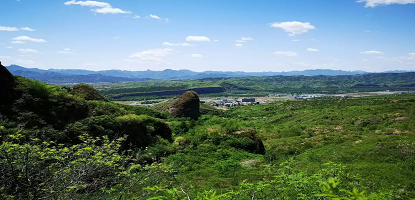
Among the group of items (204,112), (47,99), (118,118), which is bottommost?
(204,112)

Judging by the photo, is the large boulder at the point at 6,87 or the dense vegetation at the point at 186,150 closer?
the dense vegetation at the point at 186,150

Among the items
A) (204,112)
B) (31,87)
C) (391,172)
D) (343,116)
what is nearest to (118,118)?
(31,87)

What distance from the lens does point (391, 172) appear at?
46.9ft

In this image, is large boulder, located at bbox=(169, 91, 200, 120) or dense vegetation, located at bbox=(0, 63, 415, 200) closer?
dense vegetation, located at bbox=(0, 63, 415, 200)

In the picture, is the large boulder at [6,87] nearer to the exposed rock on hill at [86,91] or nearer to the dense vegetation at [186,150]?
the dense vegetation at [186,150]

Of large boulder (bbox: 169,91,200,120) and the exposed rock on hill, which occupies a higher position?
the exposed rock on hill

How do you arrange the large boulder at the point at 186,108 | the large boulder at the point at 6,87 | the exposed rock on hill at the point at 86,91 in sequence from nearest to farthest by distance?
the large boulder at the point at 6,87 < the exposed rock on hill at the point at 86,91 < the large boulder at the point at 186,108

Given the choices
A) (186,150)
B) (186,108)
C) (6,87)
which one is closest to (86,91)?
(6,87)

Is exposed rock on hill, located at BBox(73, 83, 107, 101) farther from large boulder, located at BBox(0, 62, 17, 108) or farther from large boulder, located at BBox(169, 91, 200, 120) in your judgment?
large boulder, located at BBox(169, 91, 200, 120)

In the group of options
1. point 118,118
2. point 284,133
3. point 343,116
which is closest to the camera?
point 118,118

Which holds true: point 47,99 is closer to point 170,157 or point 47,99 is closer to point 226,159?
point 170,157

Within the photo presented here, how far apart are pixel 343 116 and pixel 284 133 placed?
48.8ft

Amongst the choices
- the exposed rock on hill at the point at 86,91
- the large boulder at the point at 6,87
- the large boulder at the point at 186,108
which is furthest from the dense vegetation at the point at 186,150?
the large boulder at the point at 186,108

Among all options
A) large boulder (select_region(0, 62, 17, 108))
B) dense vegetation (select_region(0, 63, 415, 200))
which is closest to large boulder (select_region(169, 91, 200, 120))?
dense vegetation (select_region(0, 63, 415, 200))
